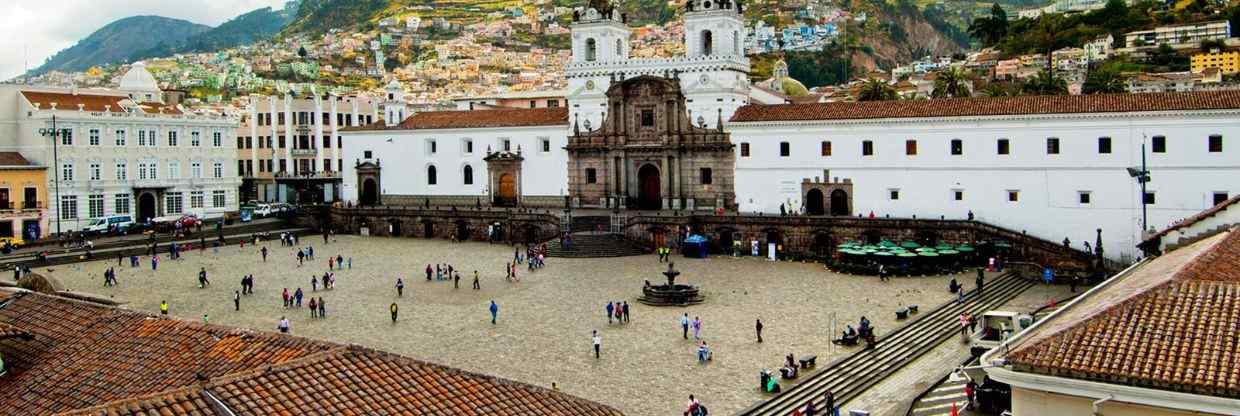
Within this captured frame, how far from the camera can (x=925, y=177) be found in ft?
160

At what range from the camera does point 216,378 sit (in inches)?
460

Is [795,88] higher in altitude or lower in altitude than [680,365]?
higher

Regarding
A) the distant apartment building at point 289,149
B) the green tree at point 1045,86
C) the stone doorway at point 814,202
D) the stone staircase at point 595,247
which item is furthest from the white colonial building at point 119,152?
the green tree at point 1045,86

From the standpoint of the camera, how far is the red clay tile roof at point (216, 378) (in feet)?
36.6

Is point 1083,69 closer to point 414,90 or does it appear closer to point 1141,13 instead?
point 1141,13

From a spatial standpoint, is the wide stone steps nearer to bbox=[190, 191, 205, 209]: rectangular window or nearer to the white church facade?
the white church facade

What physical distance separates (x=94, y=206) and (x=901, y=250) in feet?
140

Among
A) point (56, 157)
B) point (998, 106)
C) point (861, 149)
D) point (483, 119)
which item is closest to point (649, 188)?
point (483, 119)

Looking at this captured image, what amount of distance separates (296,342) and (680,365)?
1449 centimetres

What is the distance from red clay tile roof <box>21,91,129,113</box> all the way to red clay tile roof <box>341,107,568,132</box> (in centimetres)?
1331

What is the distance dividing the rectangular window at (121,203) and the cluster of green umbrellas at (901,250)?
39.5 metres

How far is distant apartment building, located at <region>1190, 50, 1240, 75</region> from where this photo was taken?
85562mm

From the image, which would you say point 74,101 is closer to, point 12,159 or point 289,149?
point 12,159

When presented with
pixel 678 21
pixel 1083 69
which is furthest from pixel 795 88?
pixel 678 21
